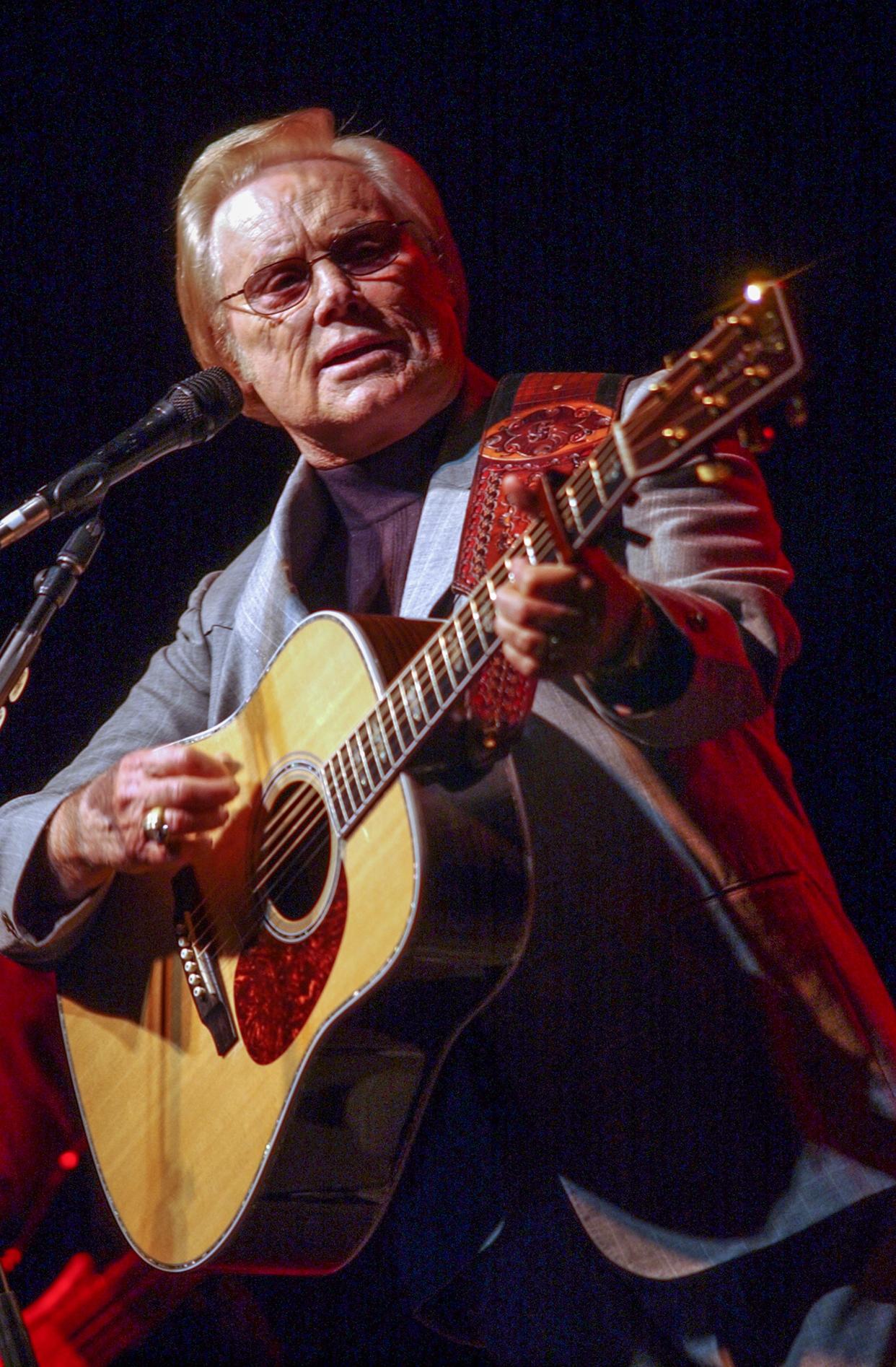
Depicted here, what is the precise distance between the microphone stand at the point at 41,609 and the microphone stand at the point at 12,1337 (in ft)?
2.75

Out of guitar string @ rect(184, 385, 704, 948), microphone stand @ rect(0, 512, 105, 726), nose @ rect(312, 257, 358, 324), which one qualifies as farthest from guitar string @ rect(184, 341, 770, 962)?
nose @ rect(312, 257, 358, 324)

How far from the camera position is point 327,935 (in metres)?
1.75

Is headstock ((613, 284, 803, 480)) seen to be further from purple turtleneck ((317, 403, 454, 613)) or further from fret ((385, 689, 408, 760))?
purple turtleneck ((317, 403, 454, 613))

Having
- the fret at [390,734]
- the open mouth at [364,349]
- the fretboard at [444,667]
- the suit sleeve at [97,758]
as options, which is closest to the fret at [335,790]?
→ the fretboard at [444,667]

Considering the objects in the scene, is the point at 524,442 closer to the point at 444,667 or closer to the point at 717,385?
the point at 444,667

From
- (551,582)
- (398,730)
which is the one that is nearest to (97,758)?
(398,730)

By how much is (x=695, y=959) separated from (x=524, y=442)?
88cm

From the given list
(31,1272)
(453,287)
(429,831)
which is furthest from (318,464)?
(31,1272)

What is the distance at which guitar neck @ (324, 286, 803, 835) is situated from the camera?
4.19 feet

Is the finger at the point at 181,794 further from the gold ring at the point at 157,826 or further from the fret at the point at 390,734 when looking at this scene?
the fret at the point at 390,734

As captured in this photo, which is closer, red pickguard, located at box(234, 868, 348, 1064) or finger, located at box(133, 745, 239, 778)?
red pickguard, located at box(234, 868, 348, 1064)

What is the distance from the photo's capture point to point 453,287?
265 centimetres

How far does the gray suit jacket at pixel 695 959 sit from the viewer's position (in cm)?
160

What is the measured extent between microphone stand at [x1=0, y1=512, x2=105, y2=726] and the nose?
2.14 ft
